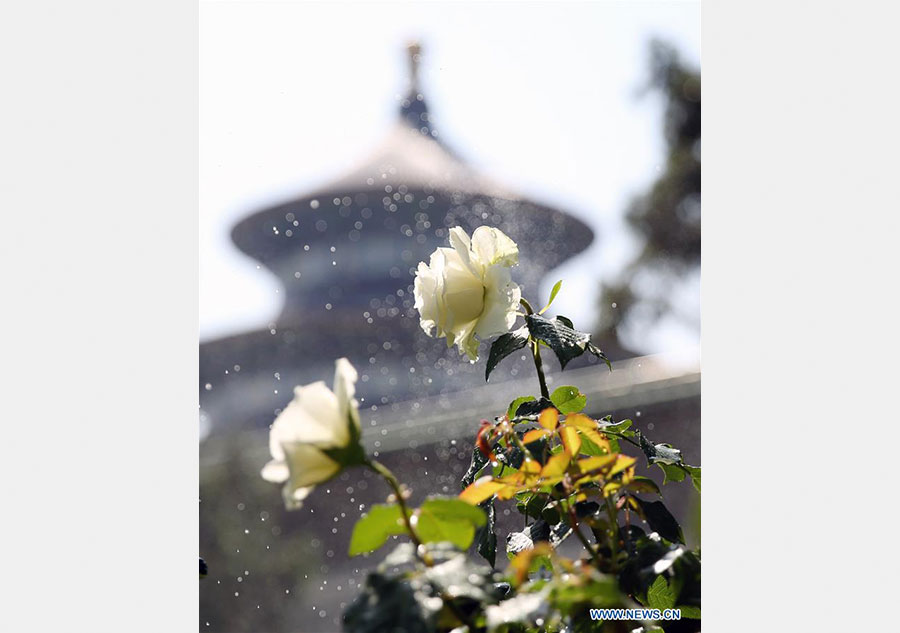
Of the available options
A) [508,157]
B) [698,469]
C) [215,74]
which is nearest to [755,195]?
[698,469]

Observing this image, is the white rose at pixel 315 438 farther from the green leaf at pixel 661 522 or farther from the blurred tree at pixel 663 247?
the blurred tree at pixel 663 247

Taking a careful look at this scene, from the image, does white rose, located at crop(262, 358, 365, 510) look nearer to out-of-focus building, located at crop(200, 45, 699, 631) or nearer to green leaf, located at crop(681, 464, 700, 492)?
green leaf, located at crop(681, 464, 700, 492)

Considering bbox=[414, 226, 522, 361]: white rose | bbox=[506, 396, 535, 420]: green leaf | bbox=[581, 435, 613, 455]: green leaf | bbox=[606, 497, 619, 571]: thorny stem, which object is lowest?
bbox=[606, 497, 619, 571]: thorny stem

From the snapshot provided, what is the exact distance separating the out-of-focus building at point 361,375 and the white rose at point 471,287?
0.42 m

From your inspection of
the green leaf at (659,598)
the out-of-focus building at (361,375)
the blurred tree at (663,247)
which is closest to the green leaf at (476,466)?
the green leaf at (659,598)

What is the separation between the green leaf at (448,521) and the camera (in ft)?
1.34

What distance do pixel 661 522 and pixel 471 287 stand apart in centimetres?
22

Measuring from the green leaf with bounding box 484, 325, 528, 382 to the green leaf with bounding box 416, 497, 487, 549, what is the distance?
228 millimetres

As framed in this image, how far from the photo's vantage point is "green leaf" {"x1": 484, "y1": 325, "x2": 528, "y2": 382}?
2.07ft

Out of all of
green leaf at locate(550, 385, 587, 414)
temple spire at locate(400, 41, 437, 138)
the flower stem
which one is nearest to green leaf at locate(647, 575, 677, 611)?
green leaf at locate(550, 385, 587, 414)

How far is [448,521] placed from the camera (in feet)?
1.35

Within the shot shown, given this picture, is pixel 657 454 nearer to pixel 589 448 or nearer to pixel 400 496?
pixel 589 448

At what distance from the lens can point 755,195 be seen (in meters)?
0.65

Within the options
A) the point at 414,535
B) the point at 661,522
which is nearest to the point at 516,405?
the point at 661,522
